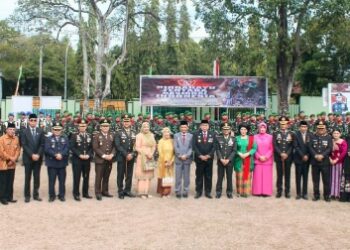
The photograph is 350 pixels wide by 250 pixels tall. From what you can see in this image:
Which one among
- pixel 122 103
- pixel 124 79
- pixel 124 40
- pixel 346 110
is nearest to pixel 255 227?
A: pixel 346 110

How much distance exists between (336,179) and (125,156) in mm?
4021

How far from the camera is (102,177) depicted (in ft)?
33.5

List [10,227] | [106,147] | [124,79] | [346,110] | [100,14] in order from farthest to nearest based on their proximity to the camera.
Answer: [124,79] → [100,14] → [346,110] → [106,147] → [10,227]

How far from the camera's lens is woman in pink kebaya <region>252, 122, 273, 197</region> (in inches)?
409

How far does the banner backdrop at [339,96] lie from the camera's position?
17.9 metres

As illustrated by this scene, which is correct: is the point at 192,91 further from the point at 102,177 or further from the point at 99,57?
the point at 102,177

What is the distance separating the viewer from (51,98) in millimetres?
21484

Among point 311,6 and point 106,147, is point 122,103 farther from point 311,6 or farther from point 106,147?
point 106,147

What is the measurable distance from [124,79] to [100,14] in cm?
1418

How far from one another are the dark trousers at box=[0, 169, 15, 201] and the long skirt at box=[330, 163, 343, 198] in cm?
592

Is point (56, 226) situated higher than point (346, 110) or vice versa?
point (346, 110)

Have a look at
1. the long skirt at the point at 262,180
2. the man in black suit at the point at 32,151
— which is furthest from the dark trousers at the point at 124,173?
the long skirt at the point at 262,180

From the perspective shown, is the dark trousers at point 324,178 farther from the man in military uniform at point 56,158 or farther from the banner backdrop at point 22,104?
the banner backdrop at point 22,104

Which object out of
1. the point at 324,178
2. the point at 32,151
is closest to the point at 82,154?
the point at 32,151
